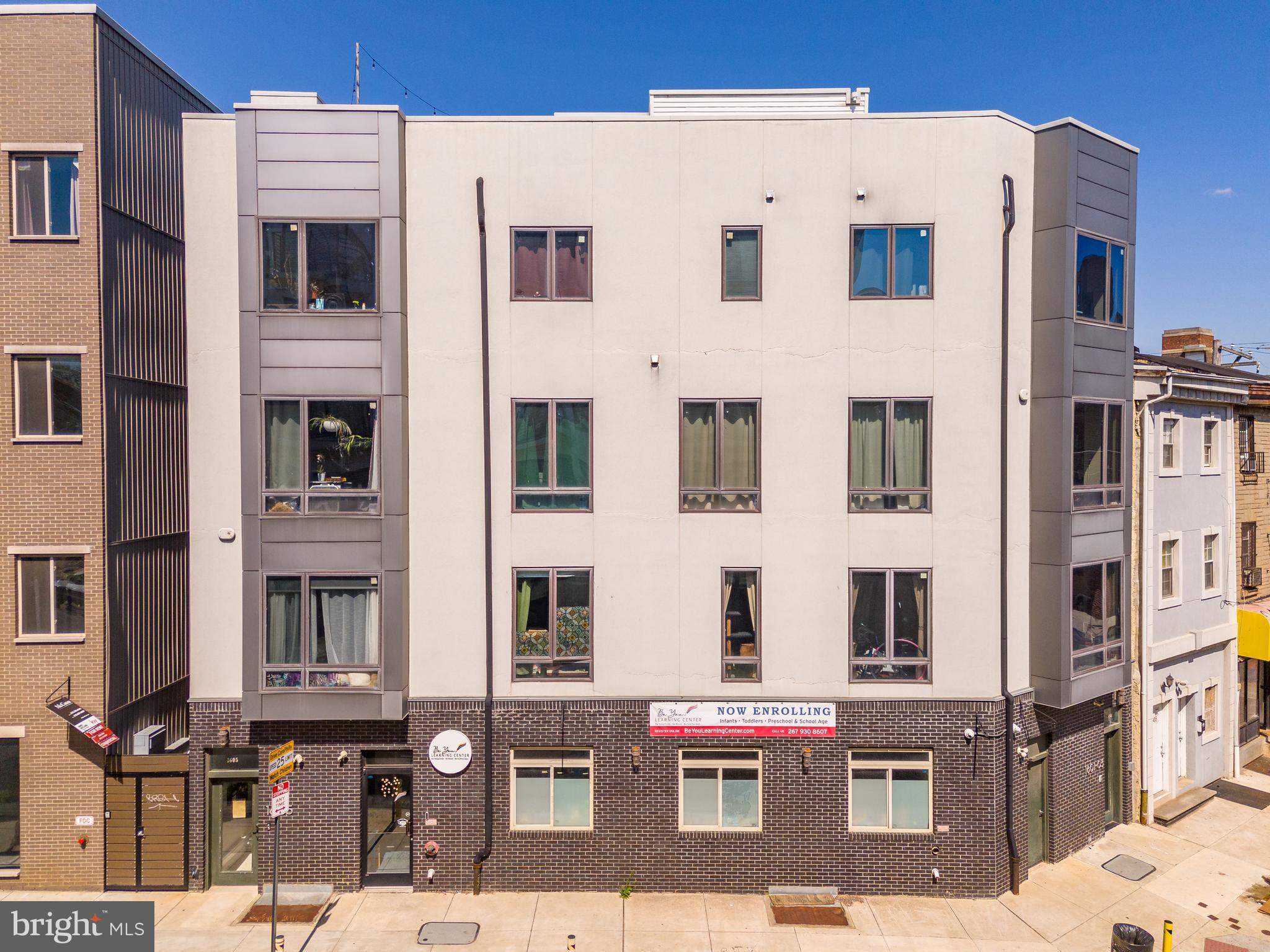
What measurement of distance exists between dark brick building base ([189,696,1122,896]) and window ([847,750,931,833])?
7.5 inches

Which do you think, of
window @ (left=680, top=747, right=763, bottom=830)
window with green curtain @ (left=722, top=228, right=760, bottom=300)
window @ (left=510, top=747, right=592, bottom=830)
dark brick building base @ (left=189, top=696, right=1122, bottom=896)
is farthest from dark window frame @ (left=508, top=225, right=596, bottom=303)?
window @ (left=680, top=747, right=763, bottom=830)

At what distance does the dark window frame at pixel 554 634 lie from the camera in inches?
481

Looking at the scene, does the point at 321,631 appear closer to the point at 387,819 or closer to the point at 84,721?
the point at 387,819

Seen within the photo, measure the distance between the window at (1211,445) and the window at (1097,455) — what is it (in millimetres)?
5157

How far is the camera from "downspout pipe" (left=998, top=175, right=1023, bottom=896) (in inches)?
480

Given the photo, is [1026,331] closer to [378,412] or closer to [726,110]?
[726,110]

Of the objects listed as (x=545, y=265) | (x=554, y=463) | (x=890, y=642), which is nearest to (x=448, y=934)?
(x=554, y=463)

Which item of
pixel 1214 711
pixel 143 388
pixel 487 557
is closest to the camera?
pixel 487 557

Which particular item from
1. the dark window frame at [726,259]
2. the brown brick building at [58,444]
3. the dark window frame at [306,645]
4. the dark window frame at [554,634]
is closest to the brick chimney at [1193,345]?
the dark window frame at [726,259]

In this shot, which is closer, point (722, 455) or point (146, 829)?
point (146, 829)

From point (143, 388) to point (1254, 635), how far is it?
25.3 metres

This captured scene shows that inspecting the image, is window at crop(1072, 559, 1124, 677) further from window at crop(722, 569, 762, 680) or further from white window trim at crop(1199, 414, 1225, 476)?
window at crop(722, 569, 762, 680)

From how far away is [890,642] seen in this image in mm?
12234

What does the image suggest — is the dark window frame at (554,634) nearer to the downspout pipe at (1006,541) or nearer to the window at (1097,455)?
the downspout pipe at (1006,541)
